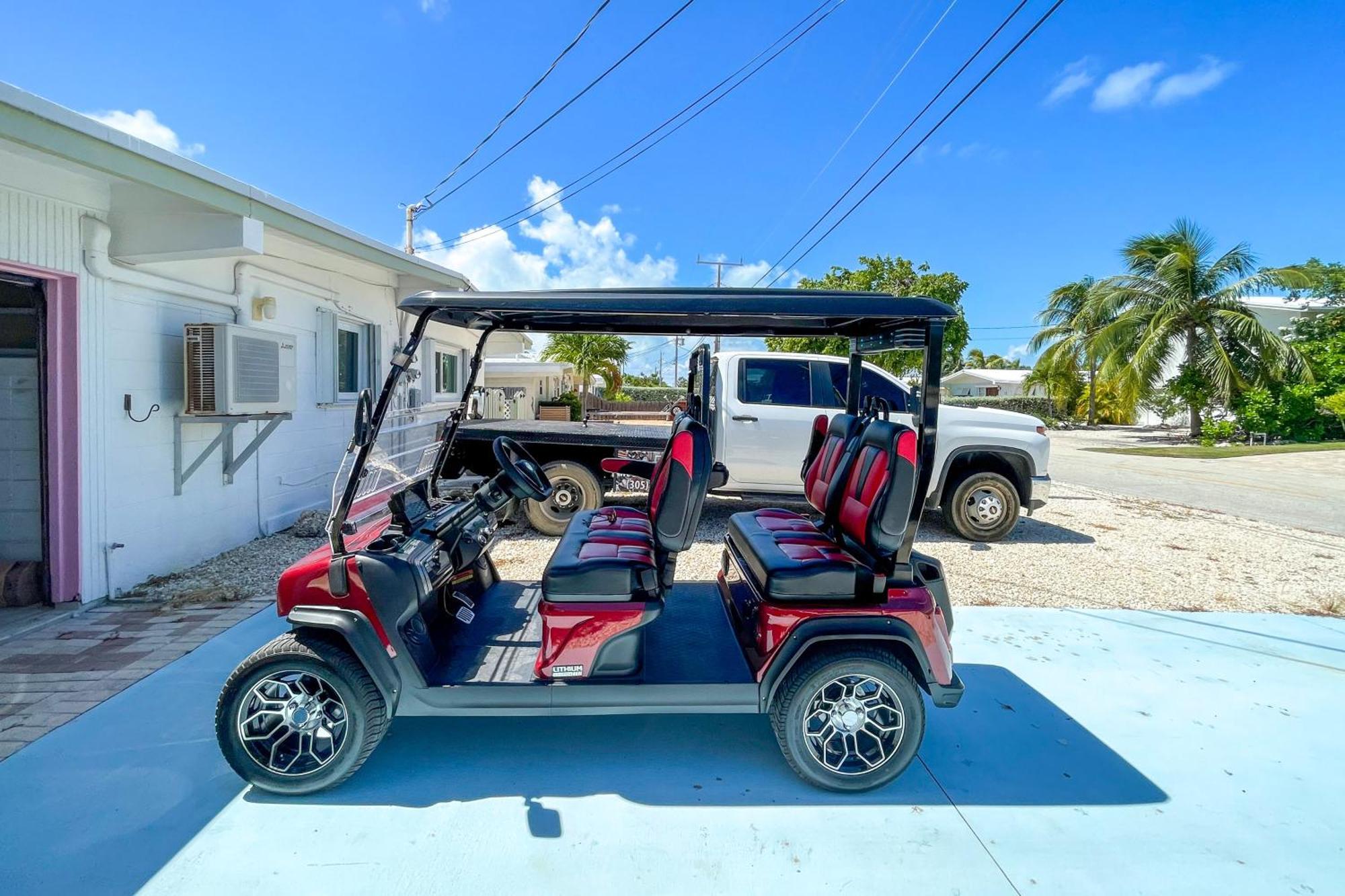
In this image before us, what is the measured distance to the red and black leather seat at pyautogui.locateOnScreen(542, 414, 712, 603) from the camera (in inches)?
104

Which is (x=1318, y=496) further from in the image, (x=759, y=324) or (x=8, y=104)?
(x=8, y=104)

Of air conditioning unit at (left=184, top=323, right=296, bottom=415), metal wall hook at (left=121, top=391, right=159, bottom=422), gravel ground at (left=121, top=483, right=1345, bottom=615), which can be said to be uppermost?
air conditioning unit at (left=184, top=323, right=296, bottom=415)

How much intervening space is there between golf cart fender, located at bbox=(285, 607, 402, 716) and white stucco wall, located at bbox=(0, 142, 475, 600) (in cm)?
309

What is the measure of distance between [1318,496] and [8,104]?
1424 cm

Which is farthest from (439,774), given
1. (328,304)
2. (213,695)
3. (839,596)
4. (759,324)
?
(328,304)

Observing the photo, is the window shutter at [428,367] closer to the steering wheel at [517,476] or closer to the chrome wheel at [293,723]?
the steering wheel at [517,476]

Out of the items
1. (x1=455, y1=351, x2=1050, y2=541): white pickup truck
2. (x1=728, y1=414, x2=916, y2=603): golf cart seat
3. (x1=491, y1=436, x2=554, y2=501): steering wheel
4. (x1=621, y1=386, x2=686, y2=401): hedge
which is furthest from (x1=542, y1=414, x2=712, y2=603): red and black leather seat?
(x1=621, y1=386, x2=686, y2=401): hedge

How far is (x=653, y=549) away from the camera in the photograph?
2936mm

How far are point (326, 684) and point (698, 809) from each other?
4.59 ft

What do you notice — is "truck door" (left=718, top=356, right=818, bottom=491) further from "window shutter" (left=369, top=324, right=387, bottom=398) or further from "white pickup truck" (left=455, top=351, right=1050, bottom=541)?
"window shutter" (left=369, top=324, right=387, bottom=398)

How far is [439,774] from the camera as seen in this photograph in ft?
8.95

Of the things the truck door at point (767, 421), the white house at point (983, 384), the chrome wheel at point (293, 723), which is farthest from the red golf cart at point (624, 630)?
the white house at point (983, 384)

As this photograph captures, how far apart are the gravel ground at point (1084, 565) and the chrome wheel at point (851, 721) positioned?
7.83 feet

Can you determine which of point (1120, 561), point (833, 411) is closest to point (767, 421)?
point (833, 411)
